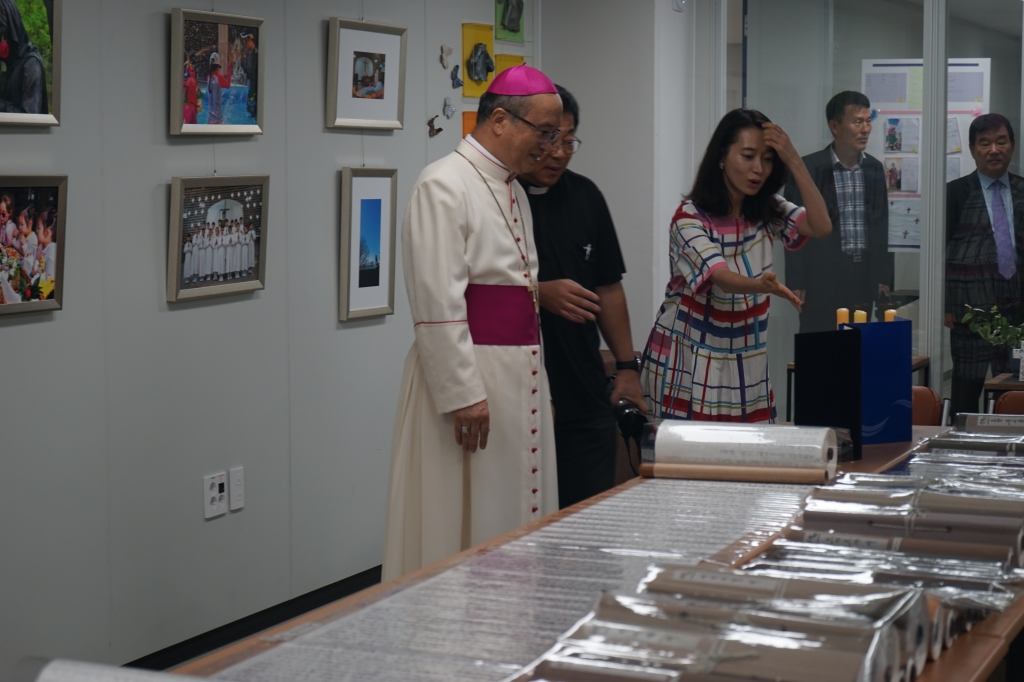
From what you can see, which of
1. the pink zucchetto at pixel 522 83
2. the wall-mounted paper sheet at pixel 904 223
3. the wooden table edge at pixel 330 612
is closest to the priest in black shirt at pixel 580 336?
the pink zucchetto at pixel 522 83

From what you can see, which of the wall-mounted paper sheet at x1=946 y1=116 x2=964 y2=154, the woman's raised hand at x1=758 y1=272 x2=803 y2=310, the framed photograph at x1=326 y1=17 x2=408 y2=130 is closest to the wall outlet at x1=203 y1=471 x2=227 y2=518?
the framed photograph at x1=326 y1=17 x2=408 y2=130

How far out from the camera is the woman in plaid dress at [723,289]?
9.67 feet

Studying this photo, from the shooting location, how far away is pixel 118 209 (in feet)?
10.8

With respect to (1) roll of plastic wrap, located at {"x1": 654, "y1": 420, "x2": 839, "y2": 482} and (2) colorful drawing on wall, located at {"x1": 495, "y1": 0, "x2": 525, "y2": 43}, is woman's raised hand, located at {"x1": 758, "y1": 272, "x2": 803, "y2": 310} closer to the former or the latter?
(1) roll of plastic wrap, located at {"x1": 654, "y1": 420, "x2": 839, "y2": 482}

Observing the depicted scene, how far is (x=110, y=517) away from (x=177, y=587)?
0.37 metres

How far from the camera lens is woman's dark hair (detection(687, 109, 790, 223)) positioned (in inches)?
119

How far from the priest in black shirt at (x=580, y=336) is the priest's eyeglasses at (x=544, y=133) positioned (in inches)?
10.0

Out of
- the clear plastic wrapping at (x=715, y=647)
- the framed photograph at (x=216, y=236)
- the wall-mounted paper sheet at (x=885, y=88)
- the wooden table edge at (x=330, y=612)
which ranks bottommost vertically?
the wooden table edge at (x=330, y=612)

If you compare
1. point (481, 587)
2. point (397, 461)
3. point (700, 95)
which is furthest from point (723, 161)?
point (700, 95)

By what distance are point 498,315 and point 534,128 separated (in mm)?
483

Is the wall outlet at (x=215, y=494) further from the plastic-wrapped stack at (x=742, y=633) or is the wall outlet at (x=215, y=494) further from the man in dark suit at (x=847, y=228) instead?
the man in dark suit at (x=847, y=228)

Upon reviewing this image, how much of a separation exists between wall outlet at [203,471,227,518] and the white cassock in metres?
1.01

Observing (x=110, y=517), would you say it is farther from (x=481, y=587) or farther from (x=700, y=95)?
(x=700, y=95)

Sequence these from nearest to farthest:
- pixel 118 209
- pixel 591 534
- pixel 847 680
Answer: pixel 847 680 < pixel 591 534 < pixel 118 209
